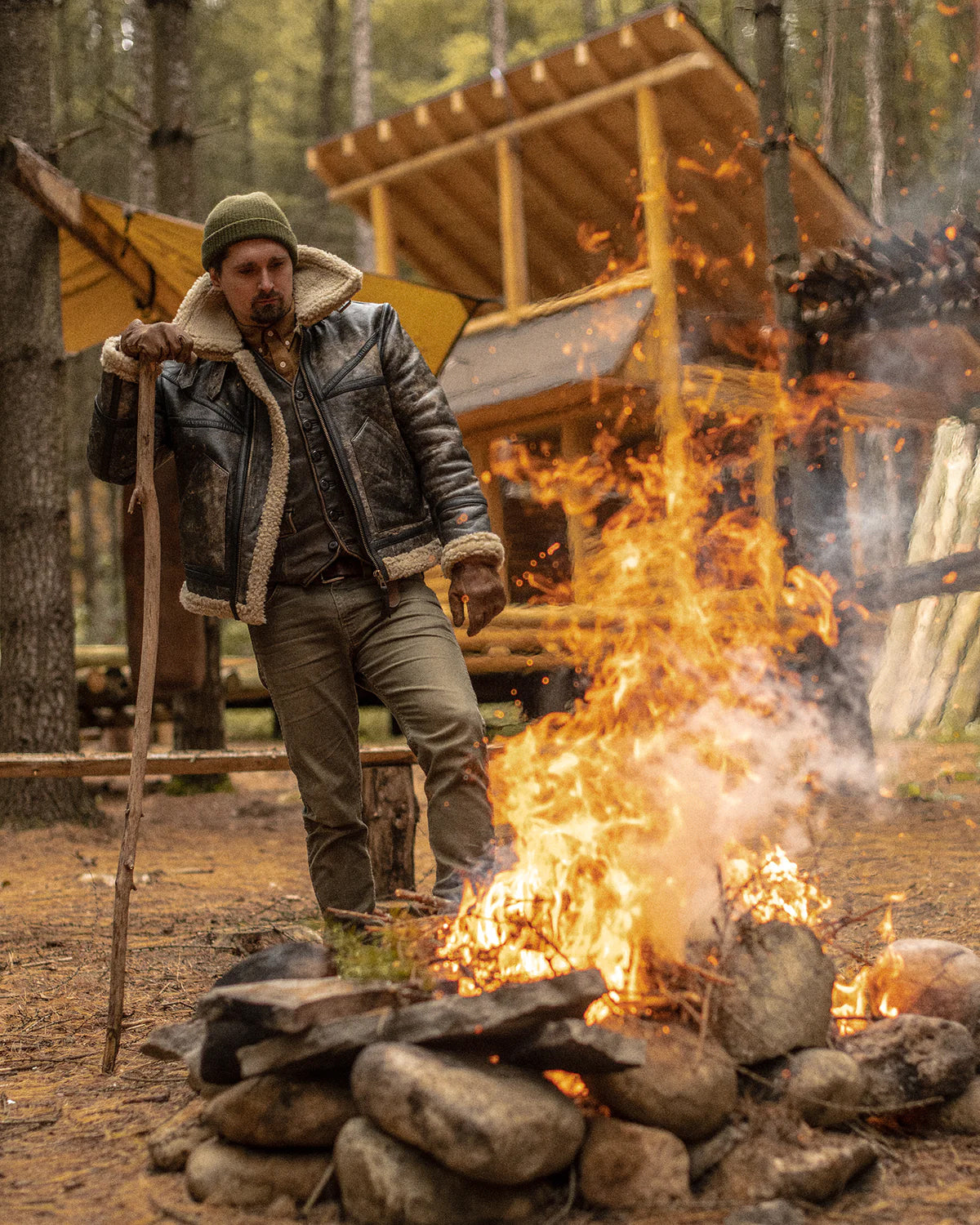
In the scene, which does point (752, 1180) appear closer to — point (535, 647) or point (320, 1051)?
point (320, 1051)

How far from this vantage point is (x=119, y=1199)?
2.55 m

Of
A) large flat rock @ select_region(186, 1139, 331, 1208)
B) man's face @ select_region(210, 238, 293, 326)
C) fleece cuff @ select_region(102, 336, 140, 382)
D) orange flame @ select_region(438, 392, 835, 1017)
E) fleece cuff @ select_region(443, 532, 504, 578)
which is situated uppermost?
man's face @ select_region(210, 238, 293, 326)

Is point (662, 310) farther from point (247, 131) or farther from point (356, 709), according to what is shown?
point (247, 131)

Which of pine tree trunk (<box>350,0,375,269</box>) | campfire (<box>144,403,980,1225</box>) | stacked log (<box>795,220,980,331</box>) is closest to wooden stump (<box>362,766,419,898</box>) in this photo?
campfire (<box>144,403,980,1225</box>)

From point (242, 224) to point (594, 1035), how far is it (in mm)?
2495

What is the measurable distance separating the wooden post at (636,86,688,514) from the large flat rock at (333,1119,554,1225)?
8.03 meters

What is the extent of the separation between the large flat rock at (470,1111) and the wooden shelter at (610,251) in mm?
6643

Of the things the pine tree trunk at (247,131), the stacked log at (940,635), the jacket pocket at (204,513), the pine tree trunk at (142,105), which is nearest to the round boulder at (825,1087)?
the jacket pocket at (204,513)

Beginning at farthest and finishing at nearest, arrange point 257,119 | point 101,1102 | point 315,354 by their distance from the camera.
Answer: point 257,119 < point 315,354 < point 101,1102

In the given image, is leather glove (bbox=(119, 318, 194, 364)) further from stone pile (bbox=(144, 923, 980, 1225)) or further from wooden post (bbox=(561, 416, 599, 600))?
wooden post (bbox=(561, 416, 599, 600))

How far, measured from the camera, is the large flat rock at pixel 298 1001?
2.52 metres

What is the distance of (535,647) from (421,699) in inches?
227

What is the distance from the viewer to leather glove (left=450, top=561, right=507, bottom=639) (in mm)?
3484

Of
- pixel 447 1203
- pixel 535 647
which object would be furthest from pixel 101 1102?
pixel 535 647
